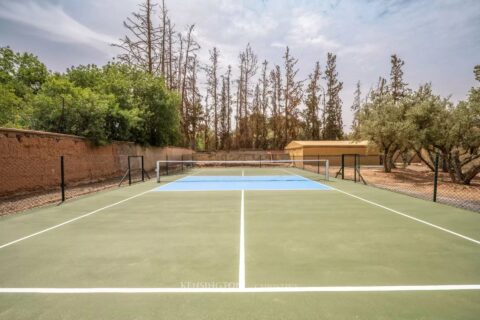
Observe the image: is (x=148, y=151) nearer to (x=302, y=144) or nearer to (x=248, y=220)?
(x=302, y=144)

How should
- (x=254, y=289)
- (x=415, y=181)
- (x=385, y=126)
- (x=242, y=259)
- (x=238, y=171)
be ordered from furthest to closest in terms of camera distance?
(x=238, y=171) < (x=385, y=126) < (x=415, y=181) < (x=242, y=259) < (x=254, y=289)

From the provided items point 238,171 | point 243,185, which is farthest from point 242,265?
point 238,171

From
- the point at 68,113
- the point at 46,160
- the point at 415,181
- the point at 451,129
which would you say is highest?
the point at 68,113

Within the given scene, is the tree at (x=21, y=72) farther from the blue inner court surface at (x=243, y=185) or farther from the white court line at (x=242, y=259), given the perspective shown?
the white court line at (x=242, y=259)

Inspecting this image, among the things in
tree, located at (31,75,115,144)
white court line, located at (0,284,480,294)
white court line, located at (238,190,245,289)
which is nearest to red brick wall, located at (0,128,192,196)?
tree, located at (31,75,115,144)

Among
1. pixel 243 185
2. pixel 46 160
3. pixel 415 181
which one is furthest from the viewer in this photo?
pixel 415 181

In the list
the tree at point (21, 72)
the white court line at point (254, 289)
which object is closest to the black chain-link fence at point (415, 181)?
the white court line at point (254, 289)

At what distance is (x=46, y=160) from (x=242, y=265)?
13.0m

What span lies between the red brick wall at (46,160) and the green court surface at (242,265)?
13.6 feet

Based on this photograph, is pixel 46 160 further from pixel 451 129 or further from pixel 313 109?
pixel 313 109

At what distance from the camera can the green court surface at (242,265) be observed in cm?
309

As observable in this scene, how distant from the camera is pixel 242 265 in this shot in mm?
4246

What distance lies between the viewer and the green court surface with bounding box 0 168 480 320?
3086 mm

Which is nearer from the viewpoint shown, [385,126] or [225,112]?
[385,126]
